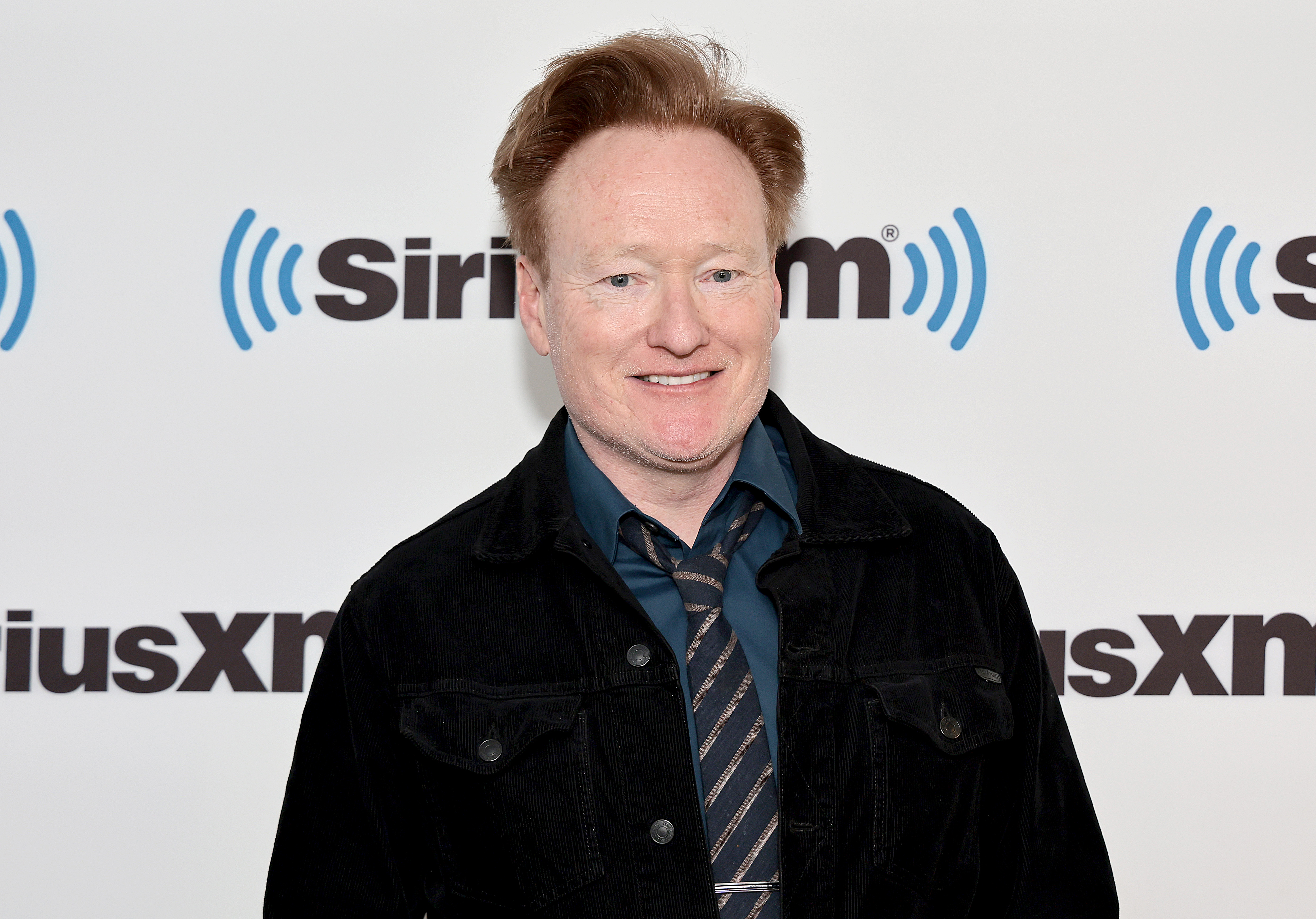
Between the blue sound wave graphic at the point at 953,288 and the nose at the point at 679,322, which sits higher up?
the blue sound wave graphic at the point at 953,288

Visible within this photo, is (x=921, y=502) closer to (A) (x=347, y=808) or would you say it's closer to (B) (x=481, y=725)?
(B) (x=481, y=725)

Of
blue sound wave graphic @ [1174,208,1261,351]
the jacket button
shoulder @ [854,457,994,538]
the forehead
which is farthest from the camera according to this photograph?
blue sound wave graphic @ [1174,208,1261,351]

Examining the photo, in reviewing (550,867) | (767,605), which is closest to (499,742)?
(550,867)

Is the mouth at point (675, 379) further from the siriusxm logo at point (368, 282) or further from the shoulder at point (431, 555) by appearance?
the siriusxm logo at point (368, 282)

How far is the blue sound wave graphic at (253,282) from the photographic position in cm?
200

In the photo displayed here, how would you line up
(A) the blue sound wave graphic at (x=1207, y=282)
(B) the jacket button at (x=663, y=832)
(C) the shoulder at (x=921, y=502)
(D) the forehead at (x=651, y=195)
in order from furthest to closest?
(A) the blue sound wave graphic at (x=1207, y=282) → (C) the shoulder at (x=921, y=502) → (D) the forehead at (x=651, y=195) → (B) the jacket button at (x=663, y=832)

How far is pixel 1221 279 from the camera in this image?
197 cm

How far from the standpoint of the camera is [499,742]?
1332 millimetres

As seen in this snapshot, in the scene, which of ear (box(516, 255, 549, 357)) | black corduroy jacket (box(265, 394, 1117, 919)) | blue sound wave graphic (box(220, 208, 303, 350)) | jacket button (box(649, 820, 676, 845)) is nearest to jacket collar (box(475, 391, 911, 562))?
black corduroy jacket (box(265, 394, 1117, 919))

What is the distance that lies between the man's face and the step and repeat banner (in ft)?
1.98

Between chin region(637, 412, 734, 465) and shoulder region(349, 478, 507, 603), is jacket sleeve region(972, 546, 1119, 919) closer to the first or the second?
chin region(637, 412, 734, 465)

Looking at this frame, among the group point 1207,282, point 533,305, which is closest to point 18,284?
point 533,305

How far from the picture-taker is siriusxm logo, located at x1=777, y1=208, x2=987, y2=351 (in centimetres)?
198

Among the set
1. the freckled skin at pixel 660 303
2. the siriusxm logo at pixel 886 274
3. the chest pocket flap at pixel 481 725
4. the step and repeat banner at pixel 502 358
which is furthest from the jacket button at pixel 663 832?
the siriusxm logo at pixel 886 274
